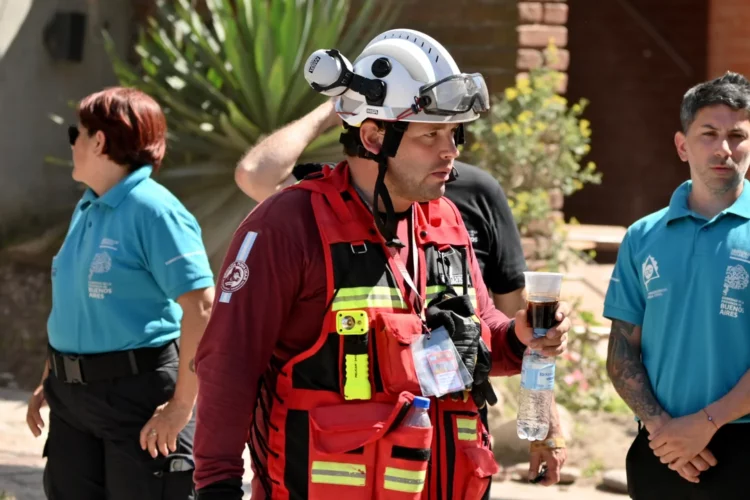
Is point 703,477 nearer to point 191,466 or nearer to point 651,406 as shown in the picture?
→ point 651,406

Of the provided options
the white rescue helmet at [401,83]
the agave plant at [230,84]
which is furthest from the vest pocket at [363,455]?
the agave plant at [230,84]

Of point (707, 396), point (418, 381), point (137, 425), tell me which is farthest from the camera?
point (137, 425)

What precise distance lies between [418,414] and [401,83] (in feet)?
2.66

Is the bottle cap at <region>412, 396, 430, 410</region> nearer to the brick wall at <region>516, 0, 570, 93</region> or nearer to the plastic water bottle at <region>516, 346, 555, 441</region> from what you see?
the plastic water bottle at <region>516, 346, 555, 441</region>

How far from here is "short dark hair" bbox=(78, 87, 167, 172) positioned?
450 cm

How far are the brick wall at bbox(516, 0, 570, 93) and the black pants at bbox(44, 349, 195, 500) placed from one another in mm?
5327

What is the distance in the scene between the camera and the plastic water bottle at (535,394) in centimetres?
332

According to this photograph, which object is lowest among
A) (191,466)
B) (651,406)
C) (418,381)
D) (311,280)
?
(191,466)

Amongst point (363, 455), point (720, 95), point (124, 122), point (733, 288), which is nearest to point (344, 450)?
point (363, 455)

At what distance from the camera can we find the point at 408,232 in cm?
329

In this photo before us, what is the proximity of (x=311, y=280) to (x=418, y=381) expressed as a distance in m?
0.35

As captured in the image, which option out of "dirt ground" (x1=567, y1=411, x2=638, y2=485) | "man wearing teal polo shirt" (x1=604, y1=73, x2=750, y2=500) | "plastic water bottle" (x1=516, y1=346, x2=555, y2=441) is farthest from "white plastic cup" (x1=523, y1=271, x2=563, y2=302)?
"dirt ground" (x1=567, y1=411, x2=638, y2=485)

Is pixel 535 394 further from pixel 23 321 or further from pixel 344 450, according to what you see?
pixel 23 321

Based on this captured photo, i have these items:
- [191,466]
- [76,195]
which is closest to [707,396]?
[191,466]
